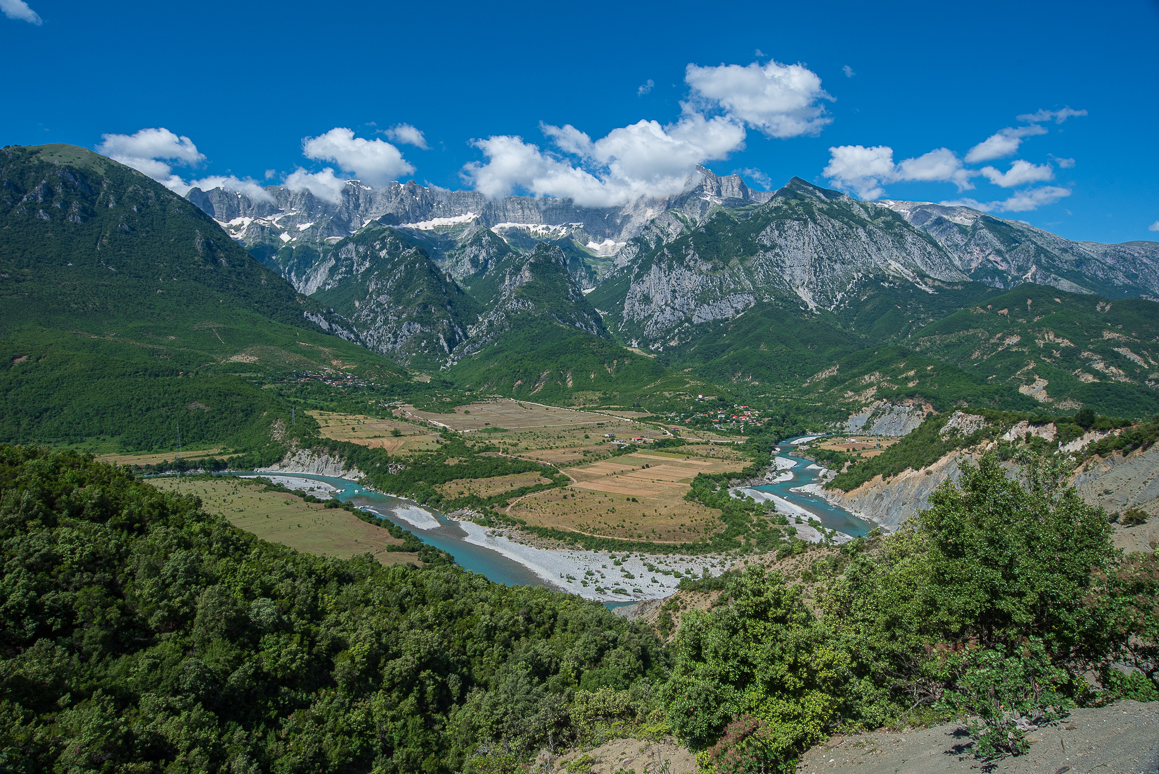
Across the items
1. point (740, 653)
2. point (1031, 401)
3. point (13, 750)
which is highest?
point (1031, 401)

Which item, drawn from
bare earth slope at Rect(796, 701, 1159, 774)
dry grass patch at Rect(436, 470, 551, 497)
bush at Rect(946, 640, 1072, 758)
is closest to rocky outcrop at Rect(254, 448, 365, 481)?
dry grass patch at Rect(436, 470, 551, 497)

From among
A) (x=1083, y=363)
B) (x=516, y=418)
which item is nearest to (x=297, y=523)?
(x=516, y=418)

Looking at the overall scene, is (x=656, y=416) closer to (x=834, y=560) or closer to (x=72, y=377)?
(x=834, y=560)

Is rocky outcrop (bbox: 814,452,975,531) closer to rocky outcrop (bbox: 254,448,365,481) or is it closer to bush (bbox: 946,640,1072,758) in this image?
bush (bbox: 946,640,1072,758)

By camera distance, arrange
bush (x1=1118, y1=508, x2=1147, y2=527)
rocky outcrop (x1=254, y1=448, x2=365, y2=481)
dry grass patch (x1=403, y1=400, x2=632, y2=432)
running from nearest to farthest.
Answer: bush (x1=1118, y1=508, x2=1147, y2=527), rocky outcrop (x1=254, y1=448, x2=365, y2=481), dry grass patch (x1=403, y1=400, x2=632, y2=432)

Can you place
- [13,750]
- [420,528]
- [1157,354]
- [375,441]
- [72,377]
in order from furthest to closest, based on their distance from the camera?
[1157,354], [72,377], [375,441], [420,528], [13,750]

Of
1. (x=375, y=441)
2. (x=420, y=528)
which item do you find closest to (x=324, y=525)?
(x=420, y=528)
